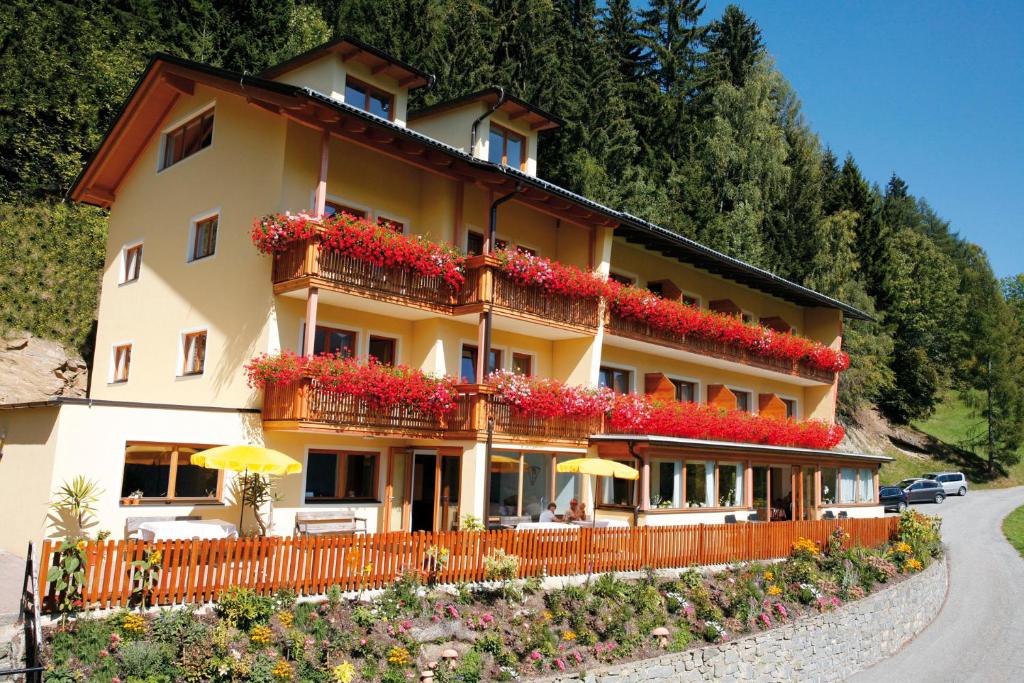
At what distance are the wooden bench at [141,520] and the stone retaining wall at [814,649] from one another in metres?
7.98

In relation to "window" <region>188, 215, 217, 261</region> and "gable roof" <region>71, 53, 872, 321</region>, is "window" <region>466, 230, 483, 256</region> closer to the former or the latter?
"gable roof" <region>71, 53, 872, 321</region>

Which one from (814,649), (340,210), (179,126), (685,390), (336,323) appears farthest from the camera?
(685,390)

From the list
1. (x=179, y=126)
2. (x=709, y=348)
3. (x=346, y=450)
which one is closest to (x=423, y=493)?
(x=346, y=450)

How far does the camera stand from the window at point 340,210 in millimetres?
19509

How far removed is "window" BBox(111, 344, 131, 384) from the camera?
2238cm

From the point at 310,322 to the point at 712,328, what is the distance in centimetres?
1457

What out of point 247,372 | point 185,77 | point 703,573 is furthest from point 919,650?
point 185,77

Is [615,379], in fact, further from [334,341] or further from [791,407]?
[791,407]

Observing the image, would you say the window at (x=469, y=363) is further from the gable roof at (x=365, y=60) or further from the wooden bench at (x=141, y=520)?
the wooden bench at (x=141, y=520)

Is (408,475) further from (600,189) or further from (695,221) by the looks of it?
Result: (695,221)

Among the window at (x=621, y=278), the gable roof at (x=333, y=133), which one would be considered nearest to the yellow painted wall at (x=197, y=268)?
the gable roof at (x=333, y=133)

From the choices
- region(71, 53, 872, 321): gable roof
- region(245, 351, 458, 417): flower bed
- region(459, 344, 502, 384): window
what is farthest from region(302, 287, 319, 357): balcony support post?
region(459, 344, 502, 384): window

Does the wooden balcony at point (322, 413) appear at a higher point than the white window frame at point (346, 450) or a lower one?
higher

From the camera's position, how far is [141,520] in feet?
50.9
